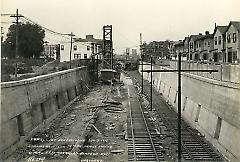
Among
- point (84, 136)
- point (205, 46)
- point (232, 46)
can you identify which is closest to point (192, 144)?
point (84, 136)

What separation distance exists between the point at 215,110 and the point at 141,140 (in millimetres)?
3718

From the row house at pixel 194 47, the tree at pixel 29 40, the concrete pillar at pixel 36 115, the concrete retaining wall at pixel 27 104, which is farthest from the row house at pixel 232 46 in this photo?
the tree at pixel 29 40

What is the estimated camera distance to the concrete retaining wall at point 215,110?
42.9 ft

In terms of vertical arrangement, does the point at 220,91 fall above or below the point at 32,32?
below

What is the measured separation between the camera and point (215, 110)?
16.0 m

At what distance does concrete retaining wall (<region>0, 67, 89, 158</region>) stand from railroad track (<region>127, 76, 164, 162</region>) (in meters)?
4.83

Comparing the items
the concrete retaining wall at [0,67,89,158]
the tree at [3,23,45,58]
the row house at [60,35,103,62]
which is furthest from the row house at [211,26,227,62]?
the tree at [3,23,45,58]

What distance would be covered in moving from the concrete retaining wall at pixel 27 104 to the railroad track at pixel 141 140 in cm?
483

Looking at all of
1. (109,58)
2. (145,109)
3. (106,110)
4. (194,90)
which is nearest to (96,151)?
(194,90)

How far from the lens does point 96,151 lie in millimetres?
13344

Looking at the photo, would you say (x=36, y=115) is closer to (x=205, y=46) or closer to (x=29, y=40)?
(x=29, y=40)

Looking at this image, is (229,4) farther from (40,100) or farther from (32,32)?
(32,32)

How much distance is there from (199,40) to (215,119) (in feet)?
76.4

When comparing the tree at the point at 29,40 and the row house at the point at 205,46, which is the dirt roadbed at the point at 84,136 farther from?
the row house at the point at 205,46
